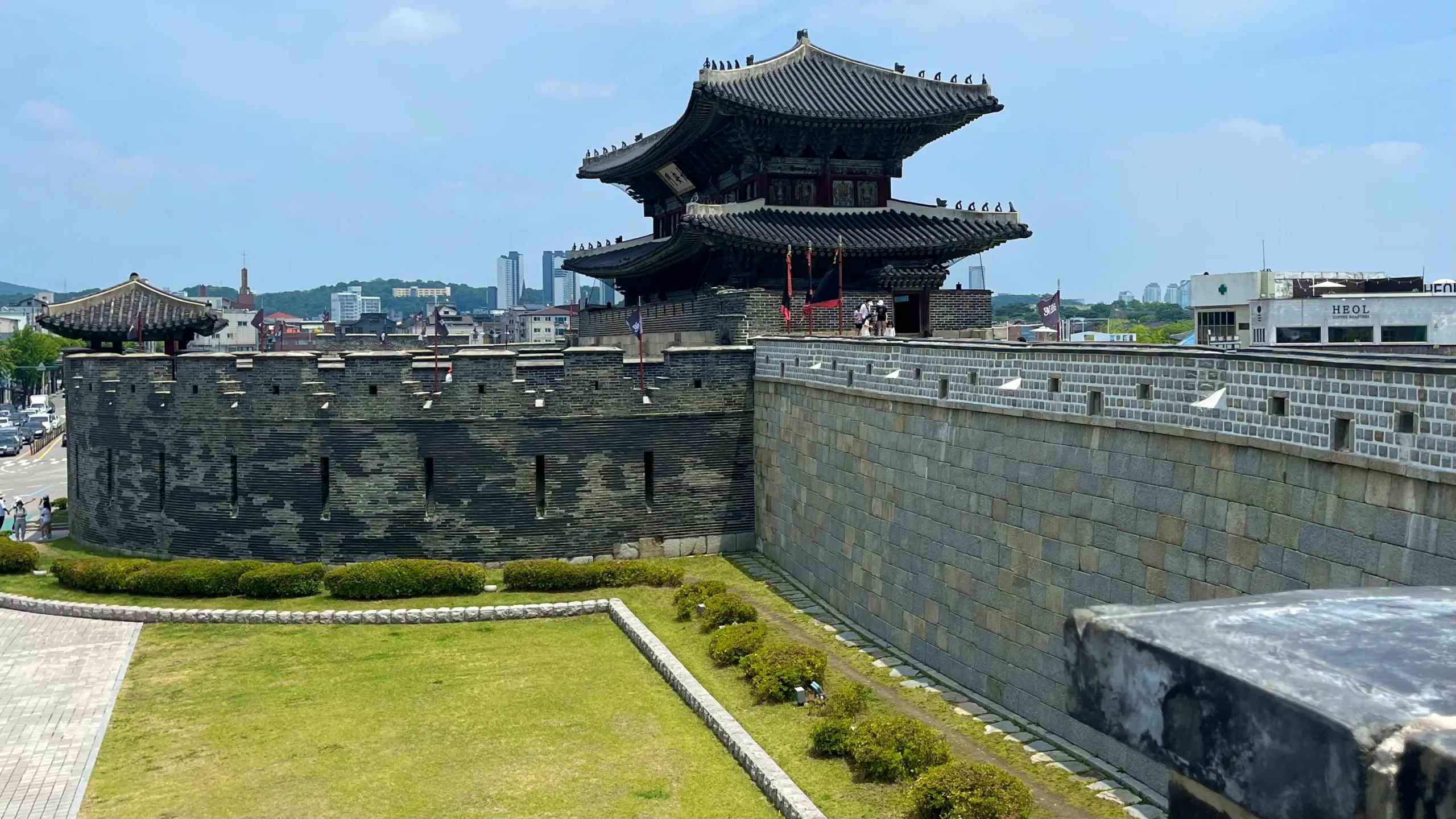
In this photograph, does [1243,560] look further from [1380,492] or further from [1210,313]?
[1210,313]

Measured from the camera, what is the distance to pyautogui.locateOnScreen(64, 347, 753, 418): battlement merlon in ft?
80.2

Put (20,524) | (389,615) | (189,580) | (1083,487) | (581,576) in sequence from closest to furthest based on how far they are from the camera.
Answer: (1083,487) → (389,615) → (581,576) → (189,580) → (20,524)

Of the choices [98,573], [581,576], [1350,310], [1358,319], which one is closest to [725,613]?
[581,576]

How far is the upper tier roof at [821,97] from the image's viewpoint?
2898 cm

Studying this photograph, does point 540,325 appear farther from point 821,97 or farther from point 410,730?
point 410,730

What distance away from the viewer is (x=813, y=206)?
3033 cm

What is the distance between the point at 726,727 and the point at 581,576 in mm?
8696

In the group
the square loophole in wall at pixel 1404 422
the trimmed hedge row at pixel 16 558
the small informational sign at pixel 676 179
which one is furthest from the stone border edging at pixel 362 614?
the small informational sign at pixel 676 179

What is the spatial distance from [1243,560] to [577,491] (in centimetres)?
1612

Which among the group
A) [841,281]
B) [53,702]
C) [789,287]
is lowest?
[53,702]

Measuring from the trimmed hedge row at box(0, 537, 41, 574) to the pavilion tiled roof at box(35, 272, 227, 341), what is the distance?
5.75 metres

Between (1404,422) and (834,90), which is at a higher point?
(834,90)

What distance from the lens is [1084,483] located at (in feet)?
43.7

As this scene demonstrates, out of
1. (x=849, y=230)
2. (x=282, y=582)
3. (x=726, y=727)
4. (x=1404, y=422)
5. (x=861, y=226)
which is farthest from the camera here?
(x=861, y=226)
